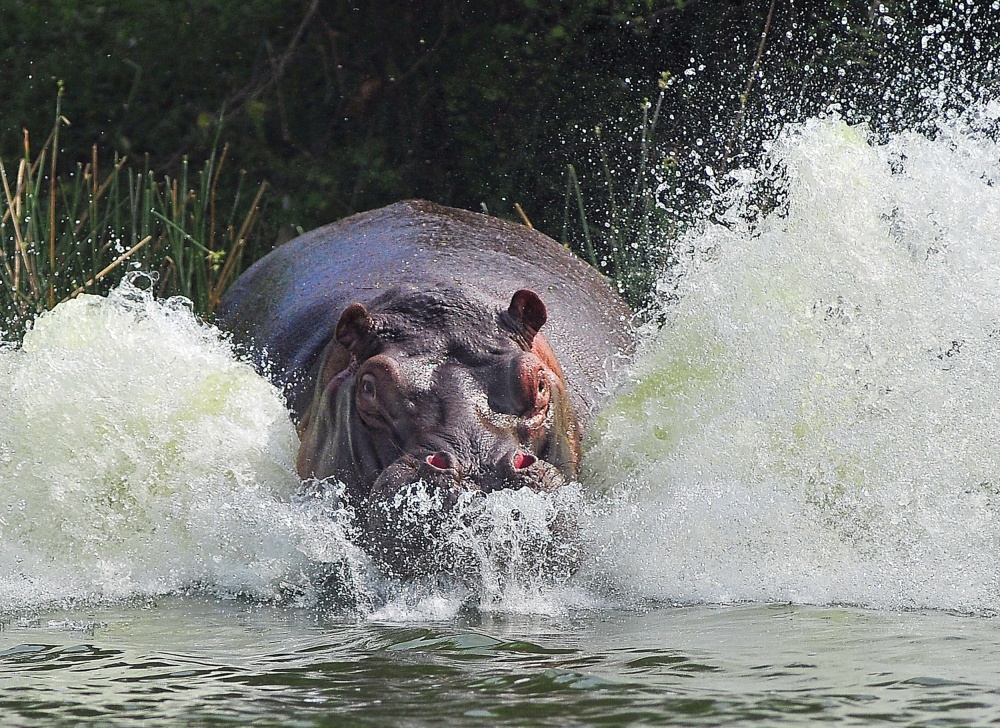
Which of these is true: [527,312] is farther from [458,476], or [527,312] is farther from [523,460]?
[458,476]

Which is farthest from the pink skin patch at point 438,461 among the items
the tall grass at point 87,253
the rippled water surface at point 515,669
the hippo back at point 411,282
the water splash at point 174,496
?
the tall grass at point 87,253

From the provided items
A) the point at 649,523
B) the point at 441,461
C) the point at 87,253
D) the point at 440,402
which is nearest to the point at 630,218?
the point at 87,253

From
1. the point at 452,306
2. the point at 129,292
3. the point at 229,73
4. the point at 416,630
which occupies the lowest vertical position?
the point at 416,630

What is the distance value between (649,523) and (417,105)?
20.7 ft

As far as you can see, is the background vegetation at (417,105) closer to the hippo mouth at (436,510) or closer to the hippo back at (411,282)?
the hippo back at (411,282)

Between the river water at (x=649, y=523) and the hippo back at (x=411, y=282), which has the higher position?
the hippo back at (x=411, y=282)

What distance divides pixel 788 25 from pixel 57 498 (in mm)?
5291

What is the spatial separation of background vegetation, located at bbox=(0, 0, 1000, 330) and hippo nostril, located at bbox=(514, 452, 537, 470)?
289 centimetres

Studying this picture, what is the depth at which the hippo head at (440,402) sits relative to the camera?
418cm

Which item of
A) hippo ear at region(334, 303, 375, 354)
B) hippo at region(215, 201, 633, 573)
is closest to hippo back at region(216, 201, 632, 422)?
hippo at region(215, 201, 633, 573)

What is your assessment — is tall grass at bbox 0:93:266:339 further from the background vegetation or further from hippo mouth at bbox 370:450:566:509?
hippo mouth at bbox 370:450:566:509

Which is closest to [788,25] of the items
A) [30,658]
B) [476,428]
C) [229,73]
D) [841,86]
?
[841,86]

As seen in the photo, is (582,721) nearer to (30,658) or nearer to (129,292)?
(30,658)

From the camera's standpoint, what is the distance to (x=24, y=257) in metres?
6.93
